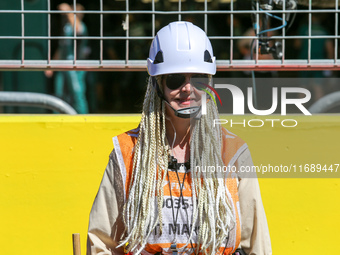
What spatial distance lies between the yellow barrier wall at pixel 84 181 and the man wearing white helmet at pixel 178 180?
1.26 metres

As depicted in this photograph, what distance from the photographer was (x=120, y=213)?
9.09ft

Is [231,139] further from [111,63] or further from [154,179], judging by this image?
[111,63]

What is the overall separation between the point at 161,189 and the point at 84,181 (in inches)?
57.4

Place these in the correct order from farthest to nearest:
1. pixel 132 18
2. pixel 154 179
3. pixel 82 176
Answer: pixel 132 18 → pixel 82 176 → pixel 154 179

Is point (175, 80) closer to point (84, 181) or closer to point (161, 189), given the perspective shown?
point (161, 189)

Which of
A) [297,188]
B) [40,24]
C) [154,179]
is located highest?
[40,24]

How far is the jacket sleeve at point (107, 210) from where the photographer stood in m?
2.75

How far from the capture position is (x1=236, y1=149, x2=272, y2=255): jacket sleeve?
273 centimetres

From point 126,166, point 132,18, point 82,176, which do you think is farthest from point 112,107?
point 126,166

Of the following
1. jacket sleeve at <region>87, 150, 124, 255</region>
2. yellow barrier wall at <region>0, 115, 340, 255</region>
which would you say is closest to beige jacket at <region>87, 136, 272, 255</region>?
jacket sleeve at <region>87, 150, 124, 255</region>

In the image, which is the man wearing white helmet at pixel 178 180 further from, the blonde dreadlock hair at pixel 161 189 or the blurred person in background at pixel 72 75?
the blurred person in background at pixel 72 75

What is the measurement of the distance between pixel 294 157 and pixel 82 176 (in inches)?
55.5

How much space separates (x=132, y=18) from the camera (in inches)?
189

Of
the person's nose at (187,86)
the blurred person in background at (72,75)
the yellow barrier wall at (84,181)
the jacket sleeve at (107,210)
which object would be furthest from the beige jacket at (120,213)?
the blurred person in background at (72,75)
